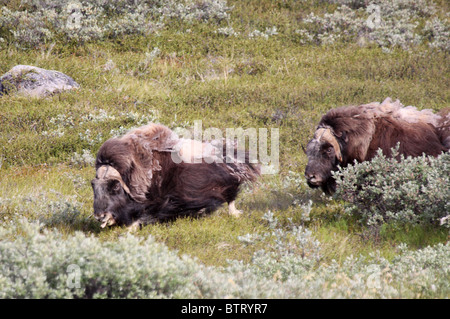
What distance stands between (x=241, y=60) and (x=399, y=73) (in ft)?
14.4

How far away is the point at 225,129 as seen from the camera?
1169cm

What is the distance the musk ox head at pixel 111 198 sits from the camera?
6.74m

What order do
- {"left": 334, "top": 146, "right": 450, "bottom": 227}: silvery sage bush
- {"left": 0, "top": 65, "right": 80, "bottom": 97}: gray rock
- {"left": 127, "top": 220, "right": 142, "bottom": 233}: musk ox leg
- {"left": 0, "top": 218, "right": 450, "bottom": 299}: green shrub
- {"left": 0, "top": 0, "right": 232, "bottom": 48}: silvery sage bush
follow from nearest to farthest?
{"left": 0, "top": 218, "right": 450, "bottom": 299}: green shrub → {"left": 334, "top": 146, "right": 450, "bottom": 227}: silvery sage bush → {"left": 127, "top": 220, "right": 142, "bottom": 233}: musk ox leg → {"left": 0, "top": 65, "right": 80, "bottom": 97}: gray rock → {"left": 0, "top": 0, "right": 232, "bottom": 48}: silvery sage bush

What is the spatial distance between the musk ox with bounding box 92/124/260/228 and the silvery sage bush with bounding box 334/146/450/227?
1418mm

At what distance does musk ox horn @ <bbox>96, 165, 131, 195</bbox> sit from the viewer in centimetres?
681

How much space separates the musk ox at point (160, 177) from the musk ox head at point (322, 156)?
32.2 inches

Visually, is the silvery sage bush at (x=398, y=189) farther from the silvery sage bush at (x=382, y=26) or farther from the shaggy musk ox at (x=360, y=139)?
the silvery sage bush at (x=382, y=26)

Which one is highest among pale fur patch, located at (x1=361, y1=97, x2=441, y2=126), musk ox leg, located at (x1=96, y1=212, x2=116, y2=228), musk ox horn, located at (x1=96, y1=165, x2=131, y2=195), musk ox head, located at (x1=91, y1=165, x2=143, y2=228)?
pale fur patch, located at (x1=361, y1=97, x2=441, y2=126)

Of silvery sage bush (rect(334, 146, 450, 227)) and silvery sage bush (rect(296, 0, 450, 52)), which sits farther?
silvery sage bush (rect(296, 0, 450, 52))

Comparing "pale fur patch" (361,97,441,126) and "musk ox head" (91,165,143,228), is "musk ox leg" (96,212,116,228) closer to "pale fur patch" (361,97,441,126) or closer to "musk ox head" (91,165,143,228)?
"musk ox head" (91,165,143,228)

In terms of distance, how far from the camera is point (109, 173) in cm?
682

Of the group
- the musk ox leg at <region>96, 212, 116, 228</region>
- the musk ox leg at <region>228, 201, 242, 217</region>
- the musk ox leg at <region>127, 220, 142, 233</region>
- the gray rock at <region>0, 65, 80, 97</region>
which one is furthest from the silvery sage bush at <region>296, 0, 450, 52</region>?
the musk ox leg at <region>96, 212, 116, 228</region>
